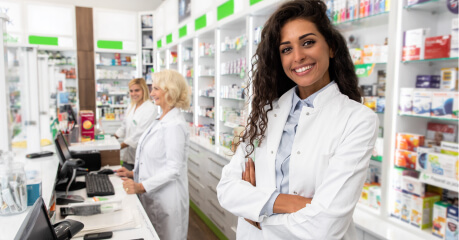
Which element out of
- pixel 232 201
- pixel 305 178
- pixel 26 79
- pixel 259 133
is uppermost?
pixel 26 79

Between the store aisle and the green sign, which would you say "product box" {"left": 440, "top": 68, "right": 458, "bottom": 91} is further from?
the store aisle

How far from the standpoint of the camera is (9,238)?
1364 millimetres

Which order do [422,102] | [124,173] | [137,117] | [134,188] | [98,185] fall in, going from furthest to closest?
[137,117], [124,173], [98,185], [134,188], [422,102]

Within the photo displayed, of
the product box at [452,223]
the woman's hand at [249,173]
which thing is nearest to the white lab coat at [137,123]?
the woman's hand at [249,173]

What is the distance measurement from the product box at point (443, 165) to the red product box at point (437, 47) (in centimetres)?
60

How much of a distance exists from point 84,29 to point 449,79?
7.65m

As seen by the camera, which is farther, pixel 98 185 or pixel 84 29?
pixel 84 29

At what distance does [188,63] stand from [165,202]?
4.17 m

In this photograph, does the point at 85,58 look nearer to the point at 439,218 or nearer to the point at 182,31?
the point at 182,31

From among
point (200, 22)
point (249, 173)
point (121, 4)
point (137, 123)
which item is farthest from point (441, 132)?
point (121, 4)

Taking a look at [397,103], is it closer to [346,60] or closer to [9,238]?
[346,60]

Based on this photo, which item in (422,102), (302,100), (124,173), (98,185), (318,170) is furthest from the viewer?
(124,173)

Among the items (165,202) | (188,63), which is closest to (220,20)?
(188,63)

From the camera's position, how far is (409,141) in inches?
87.2
